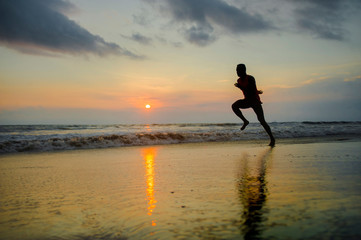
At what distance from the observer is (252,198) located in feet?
7.51

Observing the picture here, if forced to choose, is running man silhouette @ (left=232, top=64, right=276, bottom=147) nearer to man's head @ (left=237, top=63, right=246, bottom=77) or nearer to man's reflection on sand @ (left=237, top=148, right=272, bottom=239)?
man's head @ (left=237, top=63, right=246, bottom=77)

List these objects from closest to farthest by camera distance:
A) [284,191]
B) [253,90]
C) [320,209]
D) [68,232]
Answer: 1. [68,232]
2. [320,209]
3. [284,191]
4. [253,90]

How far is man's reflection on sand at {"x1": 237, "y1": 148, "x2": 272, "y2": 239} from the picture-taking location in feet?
5.15

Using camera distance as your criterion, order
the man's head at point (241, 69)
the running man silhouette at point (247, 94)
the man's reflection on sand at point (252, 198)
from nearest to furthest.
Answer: the man's reflection on sand at point (252, 198)
the man's head at point (241, 69)
the running man silhouette at point (247, 94)

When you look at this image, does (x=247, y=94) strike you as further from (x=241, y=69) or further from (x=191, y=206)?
(x=191, y=206)

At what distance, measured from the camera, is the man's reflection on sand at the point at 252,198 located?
5.15ft

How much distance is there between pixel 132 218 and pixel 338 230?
1.15 m

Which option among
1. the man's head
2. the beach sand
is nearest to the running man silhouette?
the man's head

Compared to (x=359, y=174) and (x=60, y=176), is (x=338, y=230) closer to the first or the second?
(x=359, y=174)

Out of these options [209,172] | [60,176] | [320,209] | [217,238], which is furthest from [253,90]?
[217,238]

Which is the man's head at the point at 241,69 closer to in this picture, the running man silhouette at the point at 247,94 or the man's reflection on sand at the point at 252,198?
the running man silhouette at the point at 247,94

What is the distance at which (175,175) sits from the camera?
3.65m

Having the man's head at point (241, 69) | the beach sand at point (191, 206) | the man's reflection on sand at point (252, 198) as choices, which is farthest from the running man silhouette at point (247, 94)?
the beach sand at point (191, 206)

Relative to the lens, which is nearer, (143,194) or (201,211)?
(201,211)
